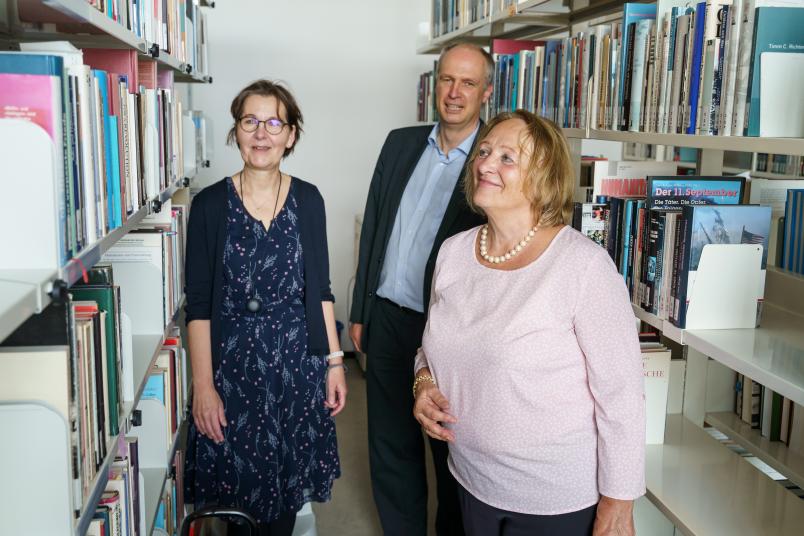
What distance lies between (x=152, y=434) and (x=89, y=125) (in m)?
1.18

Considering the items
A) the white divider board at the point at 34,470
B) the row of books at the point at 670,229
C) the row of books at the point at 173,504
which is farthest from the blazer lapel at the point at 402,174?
the white divider board at the point at 34,470

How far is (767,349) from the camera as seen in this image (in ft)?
5.25

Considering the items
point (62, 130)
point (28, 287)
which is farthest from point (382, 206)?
point (28, 287)

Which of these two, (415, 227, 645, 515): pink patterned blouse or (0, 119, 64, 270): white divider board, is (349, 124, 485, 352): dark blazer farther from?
(0, 119, 64, 270): white divider board

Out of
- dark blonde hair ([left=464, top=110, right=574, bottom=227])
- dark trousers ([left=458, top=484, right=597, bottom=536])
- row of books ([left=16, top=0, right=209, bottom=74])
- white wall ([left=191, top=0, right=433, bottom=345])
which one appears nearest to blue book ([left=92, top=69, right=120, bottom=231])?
row of books ([left=16, top=0, right=209, bottom=74])

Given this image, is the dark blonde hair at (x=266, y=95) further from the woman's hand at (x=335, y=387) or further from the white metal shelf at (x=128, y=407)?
the woman's hand at (x=335, y=387)

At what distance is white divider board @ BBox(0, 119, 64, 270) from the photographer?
3.04ft

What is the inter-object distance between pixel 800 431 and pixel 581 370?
40.5 inches

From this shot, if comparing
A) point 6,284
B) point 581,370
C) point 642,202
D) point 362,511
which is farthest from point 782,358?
point 362,511

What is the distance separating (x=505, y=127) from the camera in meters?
1.67

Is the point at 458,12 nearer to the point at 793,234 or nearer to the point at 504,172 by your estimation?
the point at 793,234

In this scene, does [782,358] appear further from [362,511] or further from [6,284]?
[362,511]

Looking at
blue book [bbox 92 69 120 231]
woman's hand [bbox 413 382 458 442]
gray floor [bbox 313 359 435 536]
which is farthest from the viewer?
gray floor [bbox 313 359 435 536]

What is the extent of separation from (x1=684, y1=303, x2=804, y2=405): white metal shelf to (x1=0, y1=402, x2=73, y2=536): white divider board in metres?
1.16
